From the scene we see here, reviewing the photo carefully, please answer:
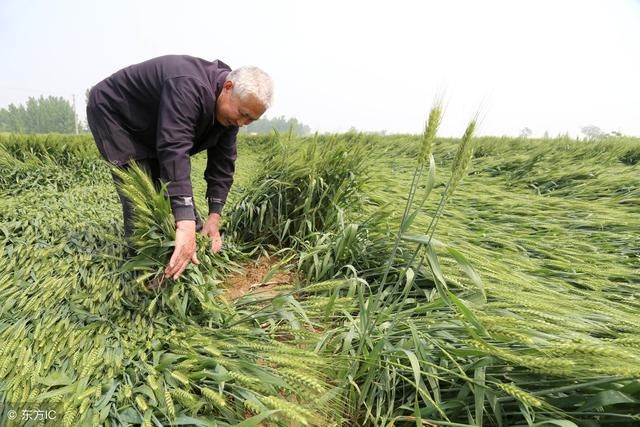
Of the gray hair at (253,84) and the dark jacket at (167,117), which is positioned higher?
the gray hair at (253,84)

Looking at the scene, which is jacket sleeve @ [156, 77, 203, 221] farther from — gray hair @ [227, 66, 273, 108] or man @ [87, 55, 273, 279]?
gray hair @ [227, 66, 273, 108]

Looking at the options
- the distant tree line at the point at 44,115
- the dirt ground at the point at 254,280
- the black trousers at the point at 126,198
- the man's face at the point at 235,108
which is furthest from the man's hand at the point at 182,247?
the distant tree line at the point at 44,115

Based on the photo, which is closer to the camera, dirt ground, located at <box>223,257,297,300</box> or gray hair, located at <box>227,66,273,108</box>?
gray hair, located at <box>227,66,273,108</box>

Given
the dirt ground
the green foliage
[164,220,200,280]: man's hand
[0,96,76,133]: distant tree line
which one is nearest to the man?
[164,220,200,280]: man's hand

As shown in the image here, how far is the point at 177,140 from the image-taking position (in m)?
1.41

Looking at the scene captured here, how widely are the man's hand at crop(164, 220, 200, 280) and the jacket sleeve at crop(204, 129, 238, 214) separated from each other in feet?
1.97

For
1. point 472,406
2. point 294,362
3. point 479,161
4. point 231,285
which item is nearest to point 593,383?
point 472,406

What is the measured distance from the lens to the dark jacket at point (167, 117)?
140 centimetres

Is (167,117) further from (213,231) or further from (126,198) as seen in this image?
(213,231)

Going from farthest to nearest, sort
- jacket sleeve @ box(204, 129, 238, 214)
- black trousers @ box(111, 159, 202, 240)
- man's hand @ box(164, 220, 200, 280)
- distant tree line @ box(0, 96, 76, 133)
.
→ distant tree line @ box(0, 96, 76, 133) < jacket sleeve @ box(204, 129, 238, 214) < black trousers @ box(111, 159, 202, 240) < man's hand @ box(164, 220, 200, 280)

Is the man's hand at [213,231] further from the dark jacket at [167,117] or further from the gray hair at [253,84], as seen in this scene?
the gray hair at [253,84]

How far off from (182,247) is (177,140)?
450 mm

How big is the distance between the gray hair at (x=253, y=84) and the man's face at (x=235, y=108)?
2 centimetres

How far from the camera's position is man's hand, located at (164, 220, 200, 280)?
4.28 ft
